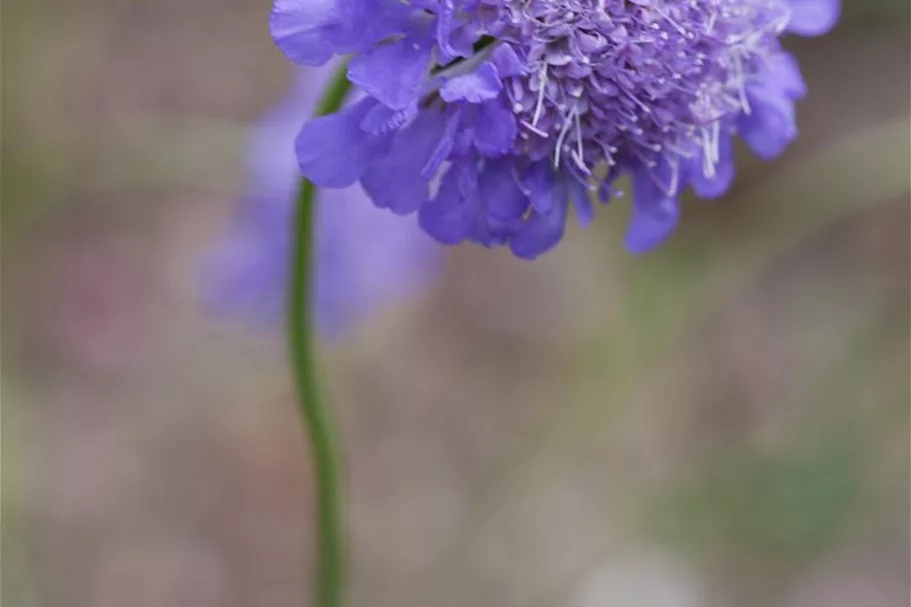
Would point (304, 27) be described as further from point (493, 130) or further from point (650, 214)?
point (650, 214)

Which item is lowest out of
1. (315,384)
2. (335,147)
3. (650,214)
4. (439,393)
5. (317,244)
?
(439,393)

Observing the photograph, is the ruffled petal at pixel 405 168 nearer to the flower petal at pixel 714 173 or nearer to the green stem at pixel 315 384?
the green stem at pixel 315 384

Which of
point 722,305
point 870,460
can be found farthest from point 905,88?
Result: point 870,460

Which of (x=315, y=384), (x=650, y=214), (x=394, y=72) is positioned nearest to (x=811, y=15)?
(x=650, y=214)

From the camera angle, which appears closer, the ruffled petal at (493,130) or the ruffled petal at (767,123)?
the ruffled petal at (493,130)

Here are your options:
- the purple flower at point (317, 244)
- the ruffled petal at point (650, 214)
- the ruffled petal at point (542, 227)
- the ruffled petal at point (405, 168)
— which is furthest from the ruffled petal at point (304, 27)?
the purple flower at point (317, 244)

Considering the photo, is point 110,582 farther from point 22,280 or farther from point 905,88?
point 905,88

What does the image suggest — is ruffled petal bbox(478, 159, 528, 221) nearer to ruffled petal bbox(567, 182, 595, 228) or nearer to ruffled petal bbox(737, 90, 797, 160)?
ruffled petal bbox(567, 182, 595, 228)
